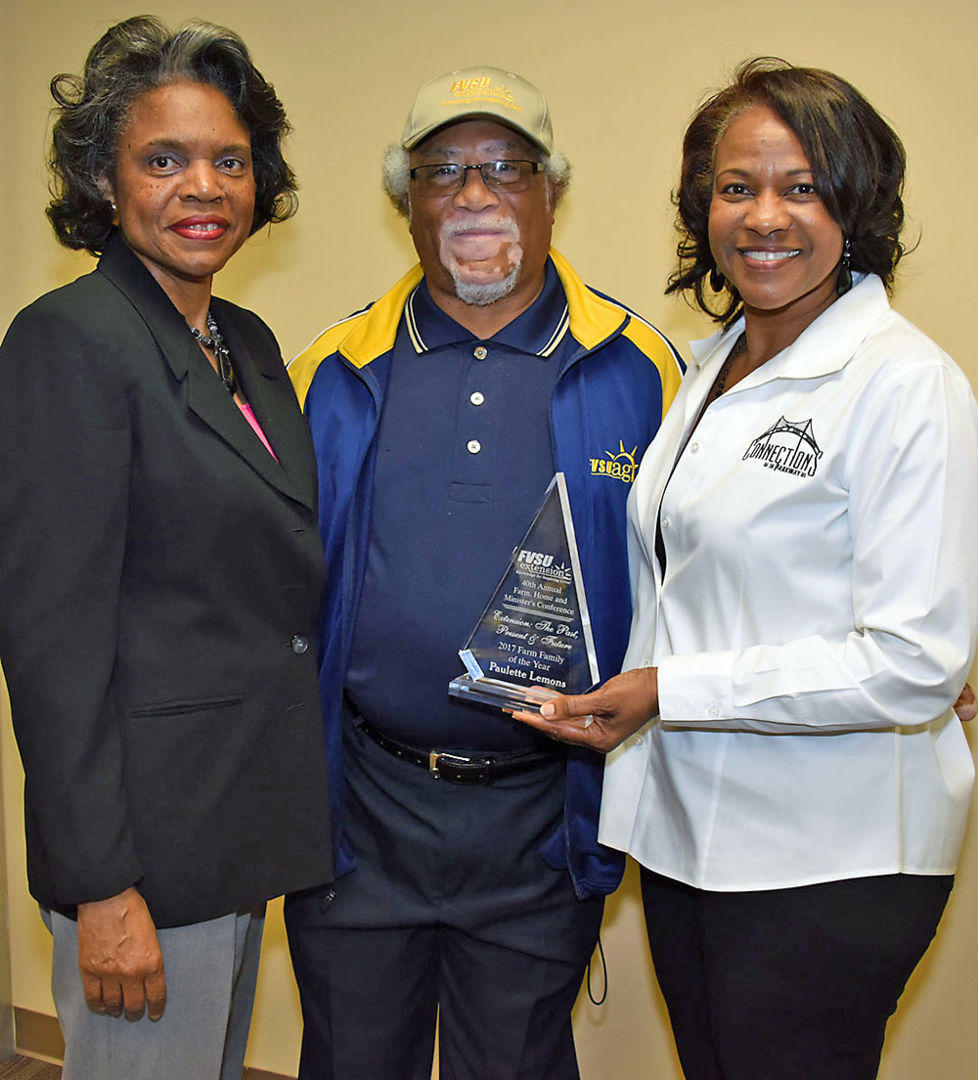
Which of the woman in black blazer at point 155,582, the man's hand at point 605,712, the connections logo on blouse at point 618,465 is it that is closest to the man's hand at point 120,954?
the woman in black blazer at point 155,582

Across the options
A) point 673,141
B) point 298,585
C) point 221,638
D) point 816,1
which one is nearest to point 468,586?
point 298,585

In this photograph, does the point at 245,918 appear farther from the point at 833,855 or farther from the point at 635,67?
the point at 635,67

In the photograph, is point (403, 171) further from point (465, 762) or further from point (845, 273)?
point (465, 762)

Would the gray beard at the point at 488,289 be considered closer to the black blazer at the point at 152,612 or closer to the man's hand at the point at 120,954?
the black blazer at the point at 152,612

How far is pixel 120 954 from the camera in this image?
1452 millimetres

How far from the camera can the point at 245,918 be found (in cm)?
167

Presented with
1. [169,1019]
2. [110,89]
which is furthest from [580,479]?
[169,1019]

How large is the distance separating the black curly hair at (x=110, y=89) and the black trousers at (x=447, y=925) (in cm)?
99

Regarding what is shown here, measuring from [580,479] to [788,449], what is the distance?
1.56 feet

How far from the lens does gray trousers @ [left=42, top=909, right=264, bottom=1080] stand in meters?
1.53

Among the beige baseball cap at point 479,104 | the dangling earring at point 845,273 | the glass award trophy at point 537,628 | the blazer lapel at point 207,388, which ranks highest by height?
the beige baseball cap at point 479,104

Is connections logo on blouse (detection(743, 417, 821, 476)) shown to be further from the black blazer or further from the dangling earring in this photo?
the black blazer

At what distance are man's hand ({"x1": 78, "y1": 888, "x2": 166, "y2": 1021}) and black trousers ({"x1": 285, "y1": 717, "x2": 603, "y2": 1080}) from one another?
51 centimetres

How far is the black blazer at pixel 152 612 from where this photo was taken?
139 cm
